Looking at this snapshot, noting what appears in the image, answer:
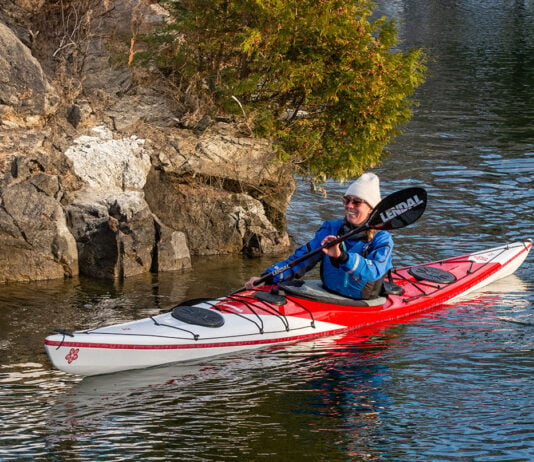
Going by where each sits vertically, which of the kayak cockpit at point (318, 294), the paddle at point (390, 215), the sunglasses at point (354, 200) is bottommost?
the kayak cockpit at point (318, 294)

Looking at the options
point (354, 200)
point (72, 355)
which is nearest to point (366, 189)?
point (354, 200)

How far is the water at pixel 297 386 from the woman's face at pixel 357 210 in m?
Result: 1.13

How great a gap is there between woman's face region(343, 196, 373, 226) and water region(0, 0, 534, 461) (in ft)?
3.70

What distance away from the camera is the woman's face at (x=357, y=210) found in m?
8.31

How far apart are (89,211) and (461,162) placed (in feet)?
25.2

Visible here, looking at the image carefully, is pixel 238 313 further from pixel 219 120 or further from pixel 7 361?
pixel 219 120

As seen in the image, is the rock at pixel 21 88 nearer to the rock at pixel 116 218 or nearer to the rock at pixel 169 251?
the rock at pixel 116 218

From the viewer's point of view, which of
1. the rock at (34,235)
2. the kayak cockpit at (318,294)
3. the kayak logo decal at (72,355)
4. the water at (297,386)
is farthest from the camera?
the rock at (34,235)

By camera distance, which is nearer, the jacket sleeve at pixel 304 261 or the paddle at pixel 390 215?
the paddle at pixel 390 215

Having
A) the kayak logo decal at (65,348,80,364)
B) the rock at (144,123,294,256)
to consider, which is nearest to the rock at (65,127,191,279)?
the rock at (144,123,294,256)

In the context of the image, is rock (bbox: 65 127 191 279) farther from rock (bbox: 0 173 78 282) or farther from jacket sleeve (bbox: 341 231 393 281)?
jacket sleeve (bbox: 341 231 393 281)

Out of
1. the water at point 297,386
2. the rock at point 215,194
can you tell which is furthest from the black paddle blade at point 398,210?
the rock at point 215,194

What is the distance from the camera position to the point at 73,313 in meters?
9.23

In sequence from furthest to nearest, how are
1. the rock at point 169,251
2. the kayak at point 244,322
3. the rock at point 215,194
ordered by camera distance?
1. the rock at point 215,194
2. the rock at point 169,251
3. the kayak at point 244,322
